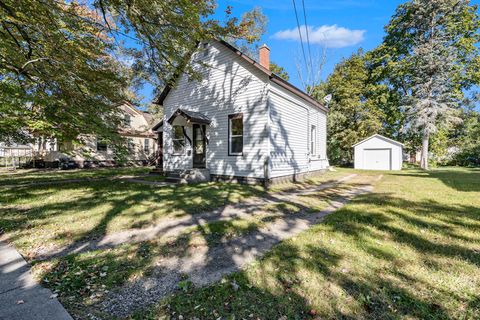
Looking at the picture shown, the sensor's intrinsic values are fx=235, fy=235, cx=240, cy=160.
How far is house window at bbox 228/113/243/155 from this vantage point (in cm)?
1055

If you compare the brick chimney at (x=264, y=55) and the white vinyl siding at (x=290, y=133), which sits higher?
the brick chimney at (x=264, y=55)

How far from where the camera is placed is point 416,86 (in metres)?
22.5

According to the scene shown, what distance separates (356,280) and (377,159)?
21141 millimetres

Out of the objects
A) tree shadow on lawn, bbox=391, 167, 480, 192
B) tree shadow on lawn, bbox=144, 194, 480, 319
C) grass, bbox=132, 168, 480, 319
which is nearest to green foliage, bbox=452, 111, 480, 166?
tree shadow on lawn, bbox=391, 167, 480, 192

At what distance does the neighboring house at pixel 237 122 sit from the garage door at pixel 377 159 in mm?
11036

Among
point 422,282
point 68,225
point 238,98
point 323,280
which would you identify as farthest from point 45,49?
point 422,282

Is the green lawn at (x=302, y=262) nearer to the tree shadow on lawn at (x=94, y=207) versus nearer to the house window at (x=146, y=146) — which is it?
the tree shadow on lawn at (x=94, y=207)

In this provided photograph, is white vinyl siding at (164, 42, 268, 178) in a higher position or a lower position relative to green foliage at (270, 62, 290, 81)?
lower

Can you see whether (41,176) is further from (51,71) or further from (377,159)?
(377,159)

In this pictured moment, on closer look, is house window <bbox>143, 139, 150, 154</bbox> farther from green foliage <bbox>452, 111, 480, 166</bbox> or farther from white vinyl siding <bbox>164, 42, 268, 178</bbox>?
green foliage <bbox>452, 111, 480, 166</bbox>

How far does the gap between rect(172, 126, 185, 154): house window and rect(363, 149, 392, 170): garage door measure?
1695cm

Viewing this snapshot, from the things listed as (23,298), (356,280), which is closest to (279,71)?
(356,280)

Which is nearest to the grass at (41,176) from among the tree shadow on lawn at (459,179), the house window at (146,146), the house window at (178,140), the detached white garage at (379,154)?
the house window at (178,140)

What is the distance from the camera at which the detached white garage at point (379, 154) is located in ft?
65.9
